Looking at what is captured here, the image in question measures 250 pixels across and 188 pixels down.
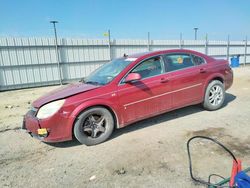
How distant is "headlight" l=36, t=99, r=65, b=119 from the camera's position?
3304mm

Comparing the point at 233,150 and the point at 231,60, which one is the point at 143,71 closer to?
the point at 233,150

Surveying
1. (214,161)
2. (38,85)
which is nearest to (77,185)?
(214,161)

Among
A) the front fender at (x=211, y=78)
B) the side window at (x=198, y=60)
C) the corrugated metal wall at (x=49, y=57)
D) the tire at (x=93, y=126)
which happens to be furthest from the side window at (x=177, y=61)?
the corrugated metal wall at (x=49, y=57)

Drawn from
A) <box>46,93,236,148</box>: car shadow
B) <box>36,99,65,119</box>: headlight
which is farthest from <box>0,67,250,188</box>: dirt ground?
<box>36,99,65,119</box>: headlight

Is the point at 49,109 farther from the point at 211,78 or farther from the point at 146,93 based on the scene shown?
the point at 211,78

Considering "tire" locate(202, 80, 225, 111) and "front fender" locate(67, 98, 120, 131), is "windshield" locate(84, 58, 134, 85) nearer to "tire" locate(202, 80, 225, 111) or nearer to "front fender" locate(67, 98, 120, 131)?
"front fender" locate(67, 98, 120, 131)

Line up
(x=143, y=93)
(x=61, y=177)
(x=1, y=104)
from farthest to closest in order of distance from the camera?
(x=1, y=104) < (x=143, y=93) < (x=61, y=177)

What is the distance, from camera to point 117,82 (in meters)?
3.74

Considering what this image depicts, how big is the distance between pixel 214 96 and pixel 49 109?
12.4 ft

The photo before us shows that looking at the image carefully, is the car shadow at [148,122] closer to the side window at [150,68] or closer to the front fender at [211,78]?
the front fender at [211,78]

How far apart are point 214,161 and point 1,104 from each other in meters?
7.49

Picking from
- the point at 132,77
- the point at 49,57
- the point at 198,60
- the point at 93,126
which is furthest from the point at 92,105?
the point at 49,57

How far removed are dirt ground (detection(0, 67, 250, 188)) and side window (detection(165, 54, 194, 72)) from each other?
1.17m

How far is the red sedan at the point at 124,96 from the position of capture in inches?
132
